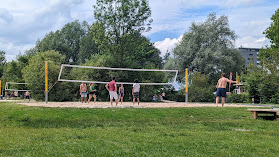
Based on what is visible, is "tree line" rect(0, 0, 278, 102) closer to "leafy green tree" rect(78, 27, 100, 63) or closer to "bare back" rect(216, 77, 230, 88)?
"leafy green tree" rect(78, 27, 100, 63)

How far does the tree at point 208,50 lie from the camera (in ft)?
151

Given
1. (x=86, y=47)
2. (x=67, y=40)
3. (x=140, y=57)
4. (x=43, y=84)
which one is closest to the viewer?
(x=43, y=84)

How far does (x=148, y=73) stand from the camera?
33.6 m

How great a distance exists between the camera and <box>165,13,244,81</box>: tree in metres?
46.0

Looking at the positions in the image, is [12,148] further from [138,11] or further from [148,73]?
[138,11]

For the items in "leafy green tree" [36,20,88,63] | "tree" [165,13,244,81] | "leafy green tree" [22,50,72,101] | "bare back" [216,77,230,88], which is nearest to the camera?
"bare back" [216,77,230,88]

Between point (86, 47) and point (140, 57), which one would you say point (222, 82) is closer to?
point (140, 57)

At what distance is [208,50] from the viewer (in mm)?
45562

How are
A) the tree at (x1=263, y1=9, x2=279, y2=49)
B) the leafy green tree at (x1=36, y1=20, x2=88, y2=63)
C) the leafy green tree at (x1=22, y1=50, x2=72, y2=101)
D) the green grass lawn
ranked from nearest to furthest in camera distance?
the green grass lawn
the leafy green tree at (x1=22, y1=50, x2=72, y2=101)
the tree at (x1=263, y1=9, x2=279, y2=49)
the leafy green tree at (x1=36, y1=20, x2=88, y2=63)

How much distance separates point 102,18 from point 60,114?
28.2 metres

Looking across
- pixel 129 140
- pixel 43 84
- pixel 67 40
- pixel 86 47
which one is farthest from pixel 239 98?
pixel 67 40

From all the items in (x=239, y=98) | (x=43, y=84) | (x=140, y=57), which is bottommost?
(x=239, y=98)

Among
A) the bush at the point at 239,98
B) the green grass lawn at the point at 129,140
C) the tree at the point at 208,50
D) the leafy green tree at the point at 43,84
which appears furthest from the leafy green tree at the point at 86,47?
the green grass lawn at the point at 129,140

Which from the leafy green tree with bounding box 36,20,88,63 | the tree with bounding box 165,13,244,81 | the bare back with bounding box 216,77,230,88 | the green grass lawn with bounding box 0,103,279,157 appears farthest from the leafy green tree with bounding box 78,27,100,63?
the green grass lawn with bounding box 0,103,279,157
